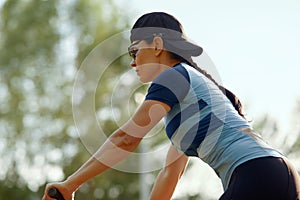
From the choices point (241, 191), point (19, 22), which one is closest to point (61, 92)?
point (19, 22)

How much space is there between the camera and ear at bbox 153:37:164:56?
2.81m

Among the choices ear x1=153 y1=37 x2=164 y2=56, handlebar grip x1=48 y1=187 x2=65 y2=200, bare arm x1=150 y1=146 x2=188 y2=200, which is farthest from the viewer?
bare arm x1=150 y1=146 x2=188 y2=200

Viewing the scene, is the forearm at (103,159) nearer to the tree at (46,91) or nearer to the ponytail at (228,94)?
the ponytail at (228,94)

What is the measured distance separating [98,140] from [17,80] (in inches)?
801

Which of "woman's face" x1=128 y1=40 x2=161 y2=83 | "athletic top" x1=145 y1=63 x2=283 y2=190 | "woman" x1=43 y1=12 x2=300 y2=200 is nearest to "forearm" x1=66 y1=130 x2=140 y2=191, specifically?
"woman" x1=43 y1=12 x2=300 y2=200

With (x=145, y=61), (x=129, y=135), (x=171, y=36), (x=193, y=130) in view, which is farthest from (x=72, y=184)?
(x=171, y=36)

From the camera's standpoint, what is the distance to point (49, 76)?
24.3 m

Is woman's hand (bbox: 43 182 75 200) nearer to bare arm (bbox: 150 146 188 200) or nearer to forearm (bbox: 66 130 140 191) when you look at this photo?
forearm (bbox: 66 130 140 191)

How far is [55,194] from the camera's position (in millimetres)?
2490

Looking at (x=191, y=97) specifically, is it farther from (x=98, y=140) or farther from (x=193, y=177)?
(x=193, y=177)

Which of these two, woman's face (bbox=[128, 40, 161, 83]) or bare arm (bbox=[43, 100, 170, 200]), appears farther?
woman's face (bbox=[128, 40, 161, 83])

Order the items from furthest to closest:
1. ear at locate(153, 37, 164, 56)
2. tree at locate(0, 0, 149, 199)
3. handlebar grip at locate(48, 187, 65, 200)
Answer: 1. tree at locate(0, 0, 149, 199)
2. ear at locate(153, 37, 164, 56)
3. handlebar grip at locate(48, 187, 65, 200)

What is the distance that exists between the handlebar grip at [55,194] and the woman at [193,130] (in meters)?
0.01

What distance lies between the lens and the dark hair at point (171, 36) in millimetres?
2824
